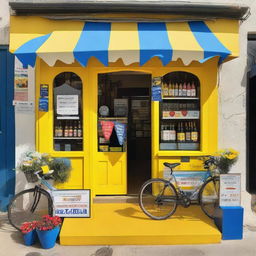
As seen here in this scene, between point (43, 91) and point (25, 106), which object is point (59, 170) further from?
point (43, 91)

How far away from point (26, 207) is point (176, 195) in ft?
8.44

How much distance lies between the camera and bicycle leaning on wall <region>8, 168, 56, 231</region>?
190 inches

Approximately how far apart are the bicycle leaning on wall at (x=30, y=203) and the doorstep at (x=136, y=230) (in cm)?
54

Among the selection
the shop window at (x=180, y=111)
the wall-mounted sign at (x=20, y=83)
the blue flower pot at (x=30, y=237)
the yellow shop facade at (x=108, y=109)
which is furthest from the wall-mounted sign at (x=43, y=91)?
the blue flower pot at (x=30, y=237)

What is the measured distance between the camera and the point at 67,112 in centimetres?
573

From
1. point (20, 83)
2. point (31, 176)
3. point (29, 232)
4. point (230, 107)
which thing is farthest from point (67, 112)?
point (230, 107)

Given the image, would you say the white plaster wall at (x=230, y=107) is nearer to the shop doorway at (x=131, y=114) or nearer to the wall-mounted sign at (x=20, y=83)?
the wall-mounted sign at (x=20, y=83)

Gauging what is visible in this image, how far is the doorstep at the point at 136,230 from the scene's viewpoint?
4445 millimetres

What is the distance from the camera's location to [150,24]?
5.00 metres

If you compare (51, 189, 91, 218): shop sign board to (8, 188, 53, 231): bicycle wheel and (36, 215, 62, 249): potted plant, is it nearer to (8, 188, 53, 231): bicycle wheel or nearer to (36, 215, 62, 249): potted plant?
(8, 188, 53, 231): bicycle wheel

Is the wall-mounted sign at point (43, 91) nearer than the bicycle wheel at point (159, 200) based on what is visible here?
No

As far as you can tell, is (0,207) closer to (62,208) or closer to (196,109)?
(62,208)

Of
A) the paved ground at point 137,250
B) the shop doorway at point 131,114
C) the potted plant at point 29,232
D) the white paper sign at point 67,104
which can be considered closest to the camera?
the paved ground at point 137,250

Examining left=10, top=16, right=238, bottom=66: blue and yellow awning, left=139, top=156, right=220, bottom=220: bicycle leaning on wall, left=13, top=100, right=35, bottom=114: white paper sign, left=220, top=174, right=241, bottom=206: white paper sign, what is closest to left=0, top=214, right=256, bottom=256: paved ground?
left=220, top=174, right=241, bottom=206: white paper sign
